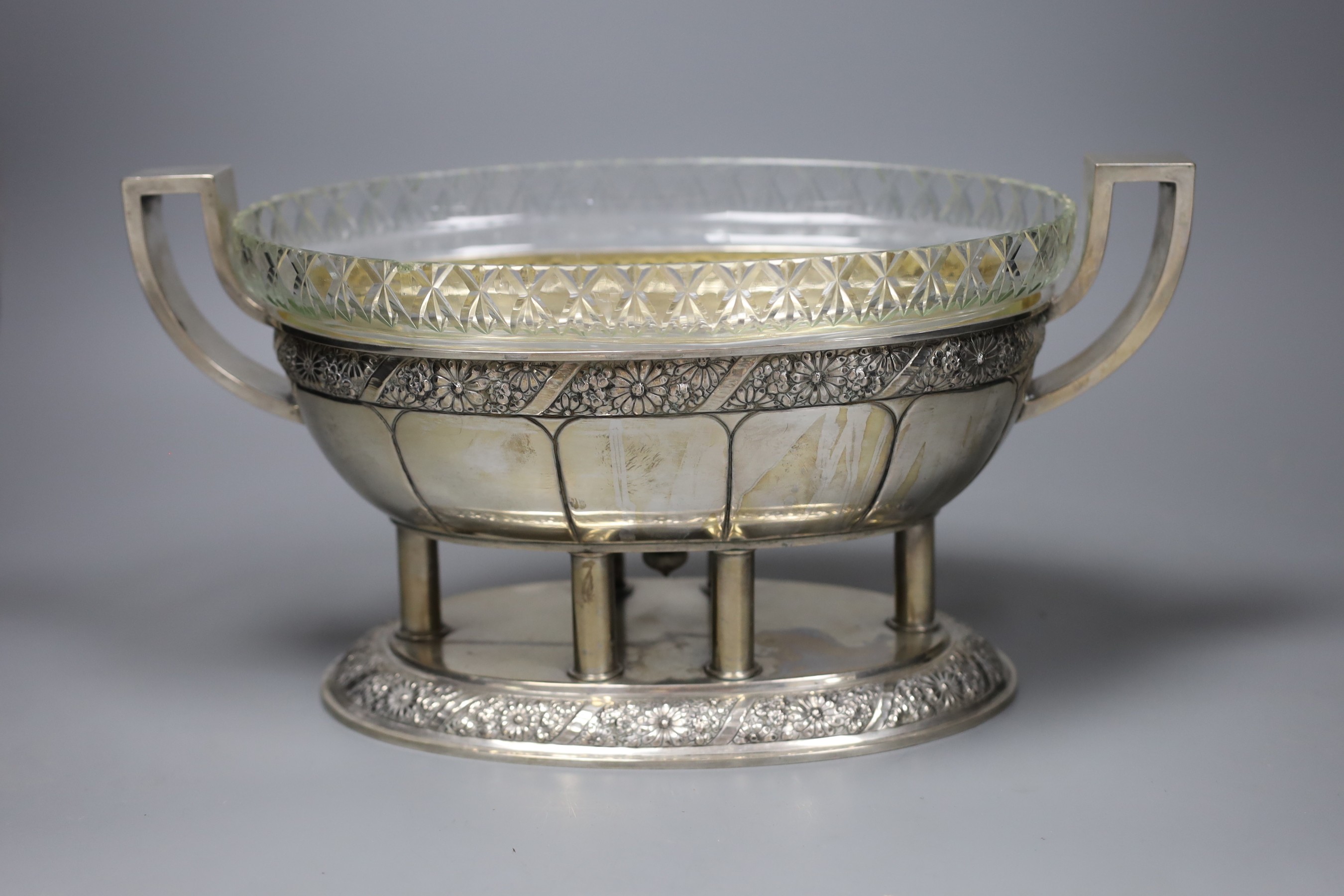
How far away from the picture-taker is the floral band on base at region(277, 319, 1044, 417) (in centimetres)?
242

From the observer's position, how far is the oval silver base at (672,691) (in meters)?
2.59

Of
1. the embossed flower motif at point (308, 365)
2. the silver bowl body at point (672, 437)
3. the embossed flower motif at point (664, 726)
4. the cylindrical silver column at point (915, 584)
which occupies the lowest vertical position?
the embossed flower motif at point (664, 726)

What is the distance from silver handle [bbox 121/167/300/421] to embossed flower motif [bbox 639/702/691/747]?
67cm

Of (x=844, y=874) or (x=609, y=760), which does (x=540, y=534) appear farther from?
(x=844, y=874)

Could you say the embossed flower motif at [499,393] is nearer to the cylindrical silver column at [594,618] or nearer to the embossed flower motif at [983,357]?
the cylindrical silver column at [594,618]

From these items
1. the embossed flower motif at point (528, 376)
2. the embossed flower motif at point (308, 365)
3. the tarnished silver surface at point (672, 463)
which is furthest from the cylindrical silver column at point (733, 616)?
the embossed flower motif at point (308, 365)

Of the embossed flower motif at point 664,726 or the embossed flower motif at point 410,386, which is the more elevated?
the embossed flower motif at point 410,386

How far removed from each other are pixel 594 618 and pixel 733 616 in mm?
182

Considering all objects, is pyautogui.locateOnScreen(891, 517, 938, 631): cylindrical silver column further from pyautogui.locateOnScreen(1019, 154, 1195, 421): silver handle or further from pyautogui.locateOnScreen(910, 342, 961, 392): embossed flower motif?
pyautogui.locateOnScreen(910, 342, 961, 392): embossed flower motif

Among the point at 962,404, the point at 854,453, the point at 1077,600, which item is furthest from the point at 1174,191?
the point at 1077,600

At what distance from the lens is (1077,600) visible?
10.4 ft

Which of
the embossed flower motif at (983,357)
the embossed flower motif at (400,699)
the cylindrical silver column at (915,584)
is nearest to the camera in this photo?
the embossed flower motif at (983,357)

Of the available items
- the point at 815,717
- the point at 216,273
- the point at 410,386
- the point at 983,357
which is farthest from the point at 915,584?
the point at 216,273

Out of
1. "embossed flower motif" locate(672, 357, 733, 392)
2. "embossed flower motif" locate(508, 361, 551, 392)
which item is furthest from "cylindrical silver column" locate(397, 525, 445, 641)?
"embossed flower motif" locate(672, 357, 733, 392)
